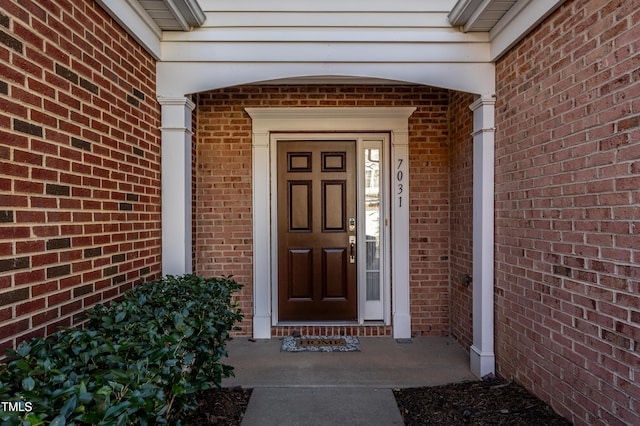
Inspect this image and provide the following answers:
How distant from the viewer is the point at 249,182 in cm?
406

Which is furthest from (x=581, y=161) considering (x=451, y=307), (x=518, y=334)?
(x=451, y=307)

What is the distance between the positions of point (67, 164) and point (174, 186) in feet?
3.66

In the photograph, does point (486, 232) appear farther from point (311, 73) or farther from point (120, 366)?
point (120, 366)

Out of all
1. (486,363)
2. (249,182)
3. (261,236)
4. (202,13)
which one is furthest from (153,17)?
(486,363)

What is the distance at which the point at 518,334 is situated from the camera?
2.73m

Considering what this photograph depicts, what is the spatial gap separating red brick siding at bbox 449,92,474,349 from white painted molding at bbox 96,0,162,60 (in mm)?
2776

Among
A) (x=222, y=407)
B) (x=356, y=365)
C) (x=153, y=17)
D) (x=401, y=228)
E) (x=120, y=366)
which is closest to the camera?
(x=120, y=366)

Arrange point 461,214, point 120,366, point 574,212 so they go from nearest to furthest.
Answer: point 120,366 < point 574,212 < point 461,214

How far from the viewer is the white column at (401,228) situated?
4.04 meters

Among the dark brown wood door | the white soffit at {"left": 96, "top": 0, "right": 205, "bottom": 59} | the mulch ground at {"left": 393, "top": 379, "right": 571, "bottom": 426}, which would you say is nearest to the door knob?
the dark brown wood door

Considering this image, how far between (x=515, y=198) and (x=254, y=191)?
252 cm

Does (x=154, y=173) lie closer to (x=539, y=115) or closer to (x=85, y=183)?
(x=85, y=183)

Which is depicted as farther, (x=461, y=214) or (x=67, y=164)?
(x=461, y=214)

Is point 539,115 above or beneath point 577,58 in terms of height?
beneath
